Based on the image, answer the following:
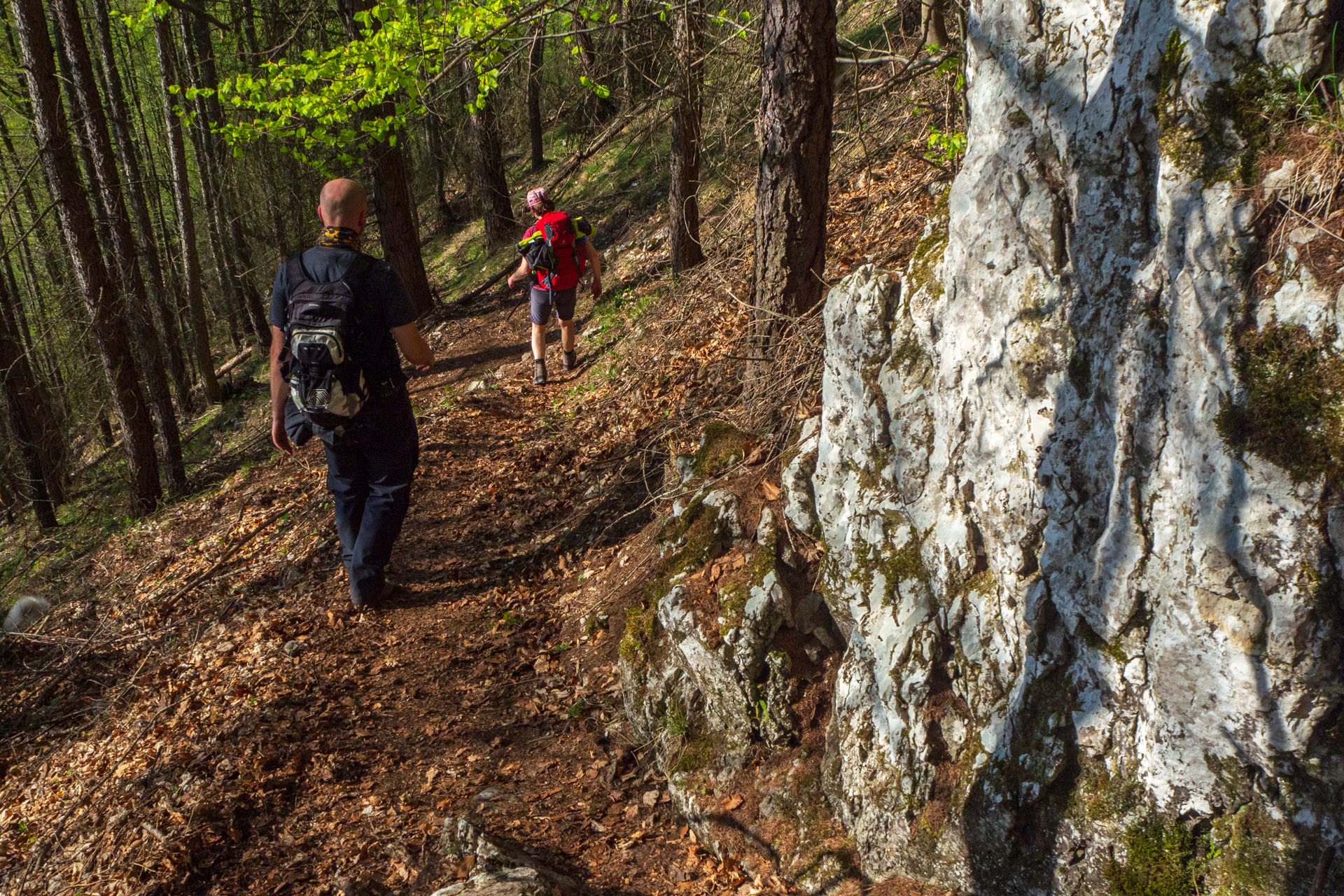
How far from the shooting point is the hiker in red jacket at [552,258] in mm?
7766

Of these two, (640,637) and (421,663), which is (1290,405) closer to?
(640,637)

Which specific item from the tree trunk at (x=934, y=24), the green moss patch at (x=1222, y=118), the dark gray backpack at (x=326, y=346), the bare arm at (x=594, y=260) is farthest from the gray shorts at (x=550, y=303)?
the green moss patch at (x=1222, y=118)

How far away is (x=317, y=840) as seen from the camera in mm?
3611

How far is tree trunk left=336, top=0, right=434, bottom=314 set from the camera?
35.7ft

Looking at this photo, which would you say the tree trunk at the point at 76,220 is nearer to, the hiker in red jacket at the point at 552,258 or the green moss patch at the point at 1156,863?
the hiker in red jacket at the point at 552,258

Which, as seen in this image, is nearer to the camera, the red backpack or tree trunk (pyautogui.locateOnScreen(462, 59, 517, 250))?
the red backpack

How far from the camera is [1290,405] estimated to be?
2.19 m

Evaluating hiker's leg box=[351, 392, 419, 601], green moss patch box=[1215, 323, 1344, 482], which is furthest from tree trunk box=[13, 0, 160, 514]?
green moss patch box=[1215, 323, 1344, 482]

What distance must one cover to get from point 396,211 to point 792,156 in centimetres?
805

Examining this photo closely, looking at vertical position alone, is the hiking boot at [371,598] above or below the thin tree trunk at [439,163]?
below

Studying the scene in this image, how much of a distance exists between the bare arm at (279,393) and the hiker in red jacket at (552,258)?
10.5 feet

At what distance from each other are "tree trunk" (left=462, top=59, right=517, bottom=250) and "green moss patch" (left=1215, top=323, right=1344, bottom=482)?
1201cm

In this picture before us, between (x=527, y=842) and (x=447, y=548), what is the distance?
2.71 metres

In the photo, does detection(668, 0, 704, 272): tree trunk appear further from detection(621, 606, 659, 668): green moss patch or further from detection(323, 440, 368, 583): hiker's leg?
detection(621, 606, 659, 668): green moss patch
